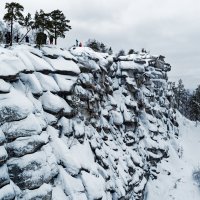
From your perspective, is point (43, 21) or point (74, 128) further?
point (43, 21)

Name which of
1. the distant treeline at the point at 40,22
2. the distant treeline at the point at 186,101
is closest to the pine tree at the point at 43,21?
the distant treeline at the point at 40,22

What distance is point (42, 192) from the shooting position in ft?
64.8

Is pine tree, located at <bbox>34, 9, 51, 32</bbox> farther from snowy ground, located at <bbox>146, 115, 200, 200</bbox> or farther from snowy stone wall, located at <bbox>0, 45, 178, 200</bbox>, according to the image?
snowy ground, located at <bbox>146, 115, 200, 200</bbox>

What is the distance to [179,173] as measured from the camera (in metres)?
45.3

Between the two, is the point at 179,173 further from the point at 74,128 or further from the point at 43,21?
the point at 43,21

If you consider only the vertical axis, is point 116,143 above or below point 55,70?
below

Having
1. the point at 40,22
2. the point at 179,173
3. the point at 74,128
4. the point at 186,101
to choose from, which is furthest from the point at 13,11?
the point at 186,101

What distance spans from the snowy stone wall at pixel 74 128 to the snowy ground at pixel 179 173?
160 cm

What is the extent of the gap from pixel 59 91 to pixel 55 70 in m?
2.41

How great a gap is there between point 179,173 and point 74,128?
23.4 meters

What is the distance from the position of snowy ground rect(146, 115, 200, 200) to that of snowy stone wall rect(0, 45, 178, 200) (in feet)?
5.25

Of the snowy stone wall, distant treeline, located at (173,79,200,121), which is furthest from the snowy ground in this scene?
distant treeline, located at (173,79,200,121)

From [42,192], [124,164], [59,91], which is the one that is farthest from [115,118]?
[42,192]

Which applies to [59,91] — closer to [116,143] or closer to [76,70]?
[76,70]
